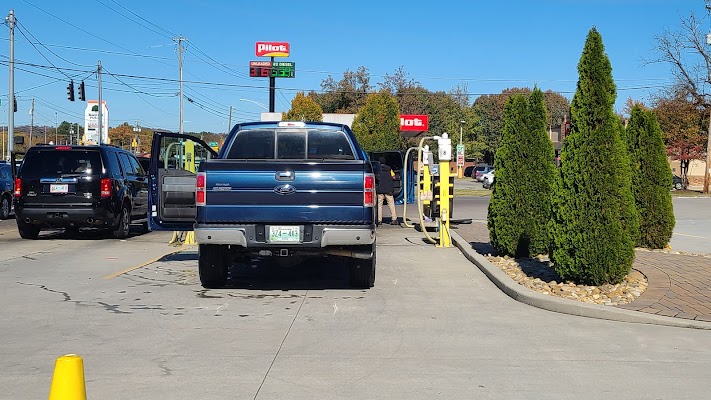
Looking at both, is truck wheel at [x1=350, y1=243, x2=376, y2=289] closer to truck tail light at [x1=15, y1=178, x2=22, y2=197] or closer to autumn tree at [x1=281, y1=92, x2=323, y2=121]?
truck tail light at [x1=15, y1=178, x2=22, y2=197]

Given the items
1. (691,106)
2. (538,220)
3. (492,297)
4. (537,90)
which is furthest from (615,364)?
(691,106)

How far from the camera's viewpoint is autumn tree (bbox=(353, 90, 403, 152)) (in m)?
54.0

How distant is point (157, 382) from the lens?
5.38m

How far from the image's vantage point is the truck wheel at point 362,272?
914 cm

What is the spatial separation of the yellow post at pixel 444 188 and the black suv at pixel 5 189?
45.1 feet

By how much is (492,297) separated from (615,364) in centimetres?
312

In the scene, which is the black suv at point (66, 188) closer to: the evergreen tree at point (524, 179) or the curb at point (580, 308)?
the evergreen tree at point (524, 179)

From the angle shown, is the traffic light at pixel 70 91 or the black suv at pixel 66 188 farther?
the traffic light at pixel 70 91

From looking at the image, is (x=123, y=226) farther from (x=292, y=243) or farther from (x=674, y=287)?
(x=674, y=287)

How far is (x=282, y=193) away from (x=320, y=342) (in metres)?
2.16

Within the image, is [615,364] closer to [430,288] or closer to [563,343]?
[563,343]

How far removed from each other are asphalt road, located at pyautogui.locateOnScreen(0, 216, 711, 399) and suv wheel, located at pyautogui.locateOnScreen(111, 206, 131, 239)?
510 cm

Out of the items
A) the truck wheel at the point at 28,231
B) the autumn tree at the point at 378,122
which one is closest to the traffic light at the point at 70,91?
the autumn tree at the point at 378,122

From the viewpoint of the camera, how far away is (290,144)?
32.5 ft
